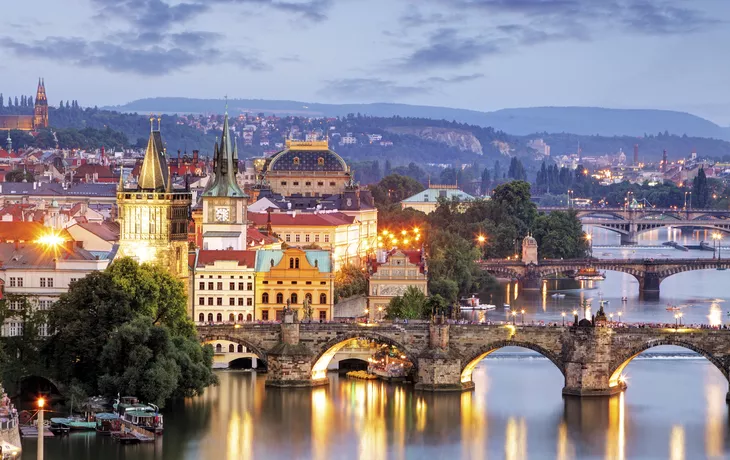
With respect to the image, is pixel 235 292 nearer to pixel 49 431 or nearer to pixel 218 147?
pixel 218 147

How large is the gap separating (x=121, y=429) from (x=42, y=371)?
6.69 m

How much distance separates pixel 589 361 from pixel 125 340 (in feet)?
60.5

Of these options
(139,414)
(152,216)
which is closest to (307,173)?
(152,216)

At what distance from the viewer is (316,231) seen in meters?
120

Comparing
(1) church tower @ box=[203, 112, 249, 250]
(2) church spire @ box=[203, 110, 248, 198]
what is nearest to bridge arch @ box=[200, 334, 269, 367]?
(1) church tower @ box=[203, 112, 249, 250]

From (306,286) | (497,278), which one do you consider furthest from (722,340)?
(497,278)

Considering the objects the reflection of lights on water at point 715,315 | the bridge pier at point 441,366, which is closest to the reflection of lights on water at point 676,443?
the bridge pier at point 441,366

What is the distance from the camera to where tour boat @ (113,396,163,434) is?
244 feet

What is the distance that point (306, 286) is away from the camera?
9556 centimetres

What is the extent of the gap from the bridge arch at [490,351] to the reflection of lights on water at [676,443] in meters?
7.29

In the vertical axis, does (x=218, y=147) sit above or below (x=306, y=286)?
above

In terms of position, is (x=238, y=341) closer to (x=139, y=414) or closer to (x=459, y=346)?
(x=459, y=346)

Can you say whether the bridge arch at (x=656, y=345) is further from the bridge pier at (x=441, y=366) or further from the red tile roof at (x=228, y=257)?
the red tile roof at (x=228, y=257)

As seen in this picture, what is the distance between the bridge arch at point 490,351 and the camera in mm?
83938
